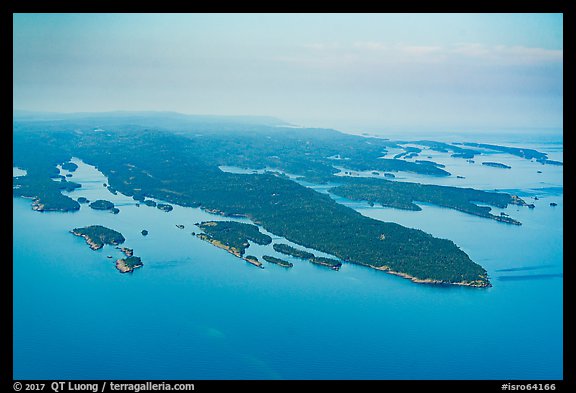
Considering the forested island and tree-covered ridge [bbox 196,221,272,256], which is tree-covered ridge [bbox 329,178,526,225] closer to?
the forested island

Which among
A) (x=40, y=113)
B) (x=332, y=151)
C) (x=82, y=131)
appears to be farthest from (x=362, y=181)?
(x=40, y=113)

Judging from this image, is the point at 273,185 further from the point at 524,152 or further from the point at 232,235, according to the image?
the point at 524,152

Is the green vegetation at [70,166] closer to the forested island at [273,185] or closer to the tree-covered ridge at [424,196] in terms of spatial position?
the forested island at [273,185]

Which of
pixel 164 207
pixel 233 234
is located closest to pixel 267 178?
pixel 164 207

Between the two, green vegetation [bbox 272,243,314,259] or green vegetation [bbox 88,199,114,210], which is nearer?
green vegetation [bbox 272,243,314,259]

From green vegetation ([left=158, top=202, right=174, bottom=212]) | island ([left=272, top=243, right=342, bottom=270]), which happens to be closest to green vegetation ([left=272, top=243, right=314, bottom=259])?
island ([left=272, top=243, right=342, bottom=270])

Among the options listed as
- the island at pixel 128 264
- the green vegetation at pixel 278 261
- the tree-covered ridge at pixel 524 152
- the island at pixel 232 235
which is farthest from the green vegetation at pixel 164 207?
the tree-covered ridge at pixel 524 152

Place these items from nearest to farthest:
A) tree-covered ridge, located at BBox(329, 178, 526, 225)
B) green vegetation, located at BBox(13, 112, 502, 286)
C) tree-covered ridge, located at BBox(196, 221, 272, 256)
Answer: green vegetation, located at BBox(13, 112, 502, 286) < tree-covered ridge, located at BBox(196, 221, 272, 256) < tree-covered ridge, located at BBox(329, 178, 526, 225)
